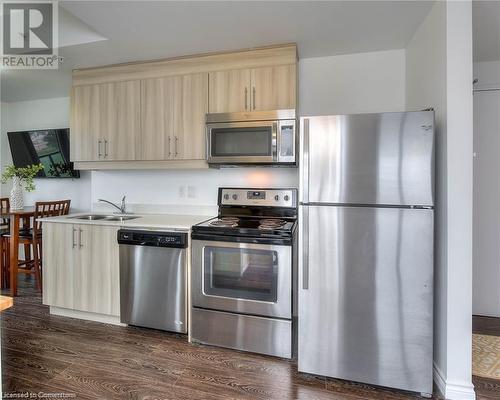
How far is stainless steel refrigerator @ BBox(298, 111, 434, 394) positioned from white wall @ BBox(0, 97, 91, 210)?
333 cm

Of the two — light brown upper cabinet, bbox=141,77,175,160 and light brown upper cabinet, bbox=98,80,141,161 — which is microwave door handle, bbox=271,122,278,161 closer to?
light brown upper cabinet, bbox=141,77,175,160

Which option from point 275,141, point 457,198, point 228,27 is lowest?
point 457,198

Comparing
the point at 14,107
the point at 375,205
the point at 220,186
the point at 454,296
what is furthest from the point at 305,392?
the point at 14,107

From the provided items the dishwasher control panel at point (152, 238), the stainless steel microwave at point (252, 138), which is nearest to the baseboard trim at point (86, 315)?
the dishwasher control panel at point (152, 238)

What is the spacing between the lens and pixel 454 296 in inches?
67.4

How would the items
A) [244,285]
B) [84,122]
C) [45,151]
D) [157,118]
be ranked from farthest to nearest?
1. [45,151]
2. [84,122]
3. [157,118]
4. [244,285]

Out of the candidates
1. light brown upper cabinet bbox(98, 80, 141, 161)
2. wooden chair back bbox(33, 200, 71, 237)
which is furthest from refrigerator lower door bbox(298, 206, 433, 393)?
wooden chair back bbox(33, 200, 71, 237)

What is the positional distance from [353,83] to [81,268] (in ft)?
9.97

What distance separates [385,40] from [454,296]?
6.66 ft

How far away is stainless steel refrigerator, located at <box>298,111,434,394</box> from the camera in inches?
67.4

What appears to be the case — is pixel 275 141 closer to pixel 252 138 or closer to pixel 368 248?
pixel 252 138

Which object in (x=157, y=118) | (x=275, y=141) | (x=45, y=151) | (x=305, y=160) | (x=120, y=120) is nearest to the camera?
(x=305, y=160)

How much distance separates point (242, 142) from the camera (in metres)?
2.48

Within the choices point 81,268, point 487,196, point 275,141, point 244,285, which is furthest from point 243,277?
point 487,196
